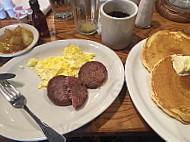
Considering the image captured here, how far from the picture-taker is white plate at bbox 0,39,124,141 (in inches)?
29.6

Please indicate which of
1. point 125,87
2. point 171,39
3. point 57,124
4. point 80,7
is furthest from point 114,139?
point 80,7

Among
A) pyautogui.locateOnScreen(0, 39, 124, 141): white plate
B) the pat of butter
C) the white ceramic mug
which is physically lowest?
pyautogui.locateOnScreen(0, 39, 124, 141): white plate

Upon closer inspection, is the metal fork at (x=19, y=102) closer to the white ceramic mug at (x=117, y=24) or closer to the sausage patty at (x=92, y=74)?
the sausage patty at (x=92, y=74)

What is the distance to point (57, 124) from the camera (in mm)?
781

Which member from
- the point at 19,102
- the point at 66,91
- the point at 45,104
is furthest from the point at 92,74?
the point at 19,102

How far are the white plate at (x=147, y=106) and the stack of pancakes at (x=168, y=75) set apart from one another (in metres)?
0.03

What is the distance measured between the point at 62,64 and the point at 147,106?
24.6 inches

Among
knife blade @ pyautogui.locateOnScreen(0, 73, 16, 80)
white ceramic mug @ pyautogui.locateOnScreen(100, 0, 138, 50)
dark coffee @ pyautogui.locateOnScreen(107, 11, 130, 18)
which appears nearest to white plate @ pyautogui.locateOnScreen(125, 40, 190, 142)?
white ceramic mug @ pyautogui.locateOnScreen(100, 0, 138, 50)

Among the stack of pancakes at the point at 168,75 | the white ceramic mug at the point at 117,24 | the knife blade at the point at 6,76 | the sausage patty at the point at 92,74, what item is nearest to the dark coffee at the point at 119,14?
the white ceramic mug at the point at 117,24

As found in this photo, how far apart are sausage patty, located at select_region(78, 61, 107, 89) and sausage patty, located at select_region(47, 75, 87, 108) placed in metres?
0.04

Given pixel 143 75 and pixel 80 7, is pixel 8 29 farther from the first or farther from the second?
pixel 143 75

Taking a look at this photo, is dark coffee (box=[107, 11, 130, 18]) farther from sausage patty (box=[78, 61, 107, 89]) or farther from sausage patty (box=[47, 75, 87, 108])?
sausage patty (box=[47, 75, 87, 108])

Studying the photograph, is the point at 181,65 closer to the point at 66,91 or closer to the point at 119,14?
the point at 119,14

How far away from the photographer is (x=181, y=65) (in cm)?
88
